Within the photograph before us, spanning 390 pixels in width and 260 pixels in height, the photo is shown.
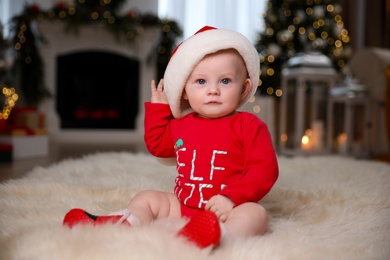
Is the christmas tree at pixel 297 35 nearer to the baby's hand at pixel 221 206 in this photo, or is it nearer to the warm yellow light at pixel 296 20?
the warm yellow light at pixel 296 20

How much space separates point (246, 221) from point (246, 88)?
0.33 meters

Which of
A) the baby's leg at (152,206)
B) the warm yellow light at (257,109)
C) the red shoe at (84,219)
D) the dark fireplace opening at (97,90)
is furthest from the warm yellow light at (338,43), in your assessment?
the red shoe at (84,219)

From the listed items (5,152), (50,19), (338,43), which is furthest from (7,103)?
(338,43)

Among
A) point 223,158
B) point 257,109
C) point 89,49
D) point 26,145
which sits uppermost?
point 89,49

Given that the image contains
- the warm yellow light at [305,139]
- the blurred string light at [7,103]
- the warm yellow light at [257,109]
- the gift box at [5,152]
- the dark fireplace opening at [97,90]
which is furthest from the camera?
the dark fireplace opening at [97,90]

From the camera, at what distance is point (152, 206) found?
1.01 m

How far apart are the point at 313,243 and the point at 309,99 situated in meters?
3.05

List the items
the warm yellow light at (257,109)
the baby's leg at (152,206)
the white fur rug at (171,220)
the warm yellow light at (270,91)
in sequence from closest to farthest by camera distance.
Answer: the white fur rug at (171,220) < the baby's leg at (152,206) < the warm yellow light at (270,91) < the warm yellow light at (257,109)

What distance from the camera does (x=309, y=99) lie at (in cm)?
380

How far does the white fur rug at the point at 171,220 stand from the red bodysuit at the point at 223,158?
0.10 m

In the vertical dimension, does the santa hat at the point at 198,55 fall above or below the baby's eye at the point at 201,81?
above

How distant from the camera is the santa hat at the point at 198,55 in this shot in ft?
3.29

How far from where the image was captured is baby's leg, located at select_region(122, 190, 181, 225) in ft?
3.18

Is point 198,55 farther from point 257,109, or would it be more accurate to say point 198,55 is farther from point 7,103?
point 257,109
